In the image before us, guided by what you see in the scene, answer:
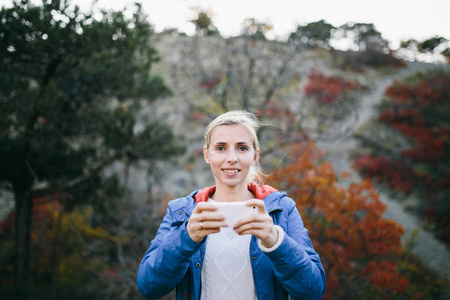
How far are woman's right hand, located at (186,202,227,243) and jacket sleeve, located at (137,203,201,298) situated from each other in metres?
0.07

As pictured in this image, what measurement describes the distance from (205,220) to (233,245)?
0.42 meters

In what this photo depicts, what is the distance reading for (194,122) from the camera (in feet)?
60.0

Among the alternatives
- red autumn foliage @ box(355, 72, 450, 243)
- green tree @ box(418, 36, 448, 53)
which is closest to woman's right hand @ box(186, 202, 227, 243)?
red autumn foliage @ box(355, 72, 450, 243)

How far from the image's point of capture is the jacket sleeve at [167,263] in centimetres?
130

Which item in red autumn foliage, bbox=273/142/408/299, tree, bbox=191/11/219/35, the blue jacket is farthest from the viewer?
tree, bbox=191/11/219/35

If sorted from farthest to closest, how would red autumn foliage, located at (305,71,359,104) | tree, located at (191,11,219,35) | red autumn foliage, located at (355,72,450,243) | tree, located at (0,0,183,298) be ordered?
red autumn foliage, located at (305,71,359,104) < red autumn foliage, located at (355,72,450,243) < tree, located at (191,11,219,35) < tree, located at (0,0,183,298)

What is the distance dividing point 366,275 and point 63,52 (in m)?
8.09

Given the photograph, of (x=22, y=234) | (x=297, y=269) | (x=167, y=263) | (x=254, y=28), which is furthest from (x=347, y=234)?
(x=22, y=234)

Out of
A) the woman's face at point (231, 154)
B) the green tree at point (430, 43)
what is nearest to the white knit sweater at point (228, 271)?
the woman's face at point (231, 154)

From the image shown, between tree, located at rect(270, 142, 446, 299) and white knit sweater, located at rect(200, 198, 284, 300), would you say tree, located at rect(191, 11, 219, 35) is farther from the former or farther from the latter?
white knit sweater, located at rect(200, 198, 284, 300)

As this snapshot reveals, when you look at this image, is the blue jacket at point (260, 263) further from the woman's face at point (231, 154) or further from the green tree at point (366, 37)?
the green tree at point (366, 37)

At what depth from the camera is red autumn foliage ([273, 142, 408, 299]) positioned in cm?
679

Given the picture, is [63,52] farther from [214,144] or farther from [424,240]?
[424,240]

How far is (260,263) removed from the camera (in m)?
1.49
